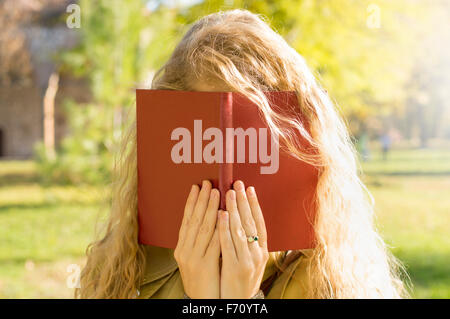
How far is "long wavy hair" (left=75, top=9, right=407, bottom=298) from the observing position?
1.23 metres

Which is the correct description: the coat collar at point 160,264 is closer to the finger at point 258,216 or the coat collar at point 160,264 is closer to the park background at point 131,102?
the finger at point 258,216

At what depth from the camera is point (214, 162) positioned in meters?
1.12

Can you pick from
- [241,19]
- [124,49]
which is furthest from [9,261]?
[241,19]

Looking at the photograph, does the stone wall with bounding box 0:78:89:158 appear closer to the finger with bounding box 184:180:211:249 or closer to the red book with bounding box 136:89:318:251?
the red book with bounding box 136:89:318:251

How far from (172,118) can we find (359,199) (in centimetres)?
60

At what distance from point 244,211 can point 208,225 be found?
0.09m

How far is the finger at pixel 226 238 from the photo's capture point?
1127 millimetres

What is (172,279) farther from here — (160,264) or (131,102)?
(131,102)

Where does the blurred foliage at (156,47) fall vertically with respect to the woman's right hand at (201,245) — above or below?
above

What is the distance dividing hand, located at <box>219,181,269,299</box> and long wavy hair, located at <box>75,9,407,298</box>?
0.52 feet

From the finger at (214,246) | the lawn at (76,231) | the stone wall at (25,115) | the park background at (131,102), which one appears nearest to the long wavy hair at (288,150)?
the finger at (214,246)

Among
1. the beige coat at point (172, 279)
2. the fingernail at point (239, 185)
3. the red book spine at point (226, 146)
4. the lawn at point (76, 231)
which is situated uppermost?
the red book spine at point (226, 146)

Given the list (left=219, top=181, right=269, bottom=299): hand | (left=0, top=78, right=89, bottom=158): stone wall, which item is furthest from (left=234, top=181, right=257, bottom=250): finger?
(left=0, top=78, right=89, bottom=158): stone wall

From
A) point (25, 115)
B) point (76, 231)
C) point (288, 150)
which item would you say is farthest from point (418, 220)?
point (25, 115)
